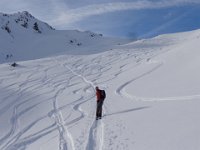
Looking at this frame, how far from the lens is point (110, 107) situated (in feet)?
80.4

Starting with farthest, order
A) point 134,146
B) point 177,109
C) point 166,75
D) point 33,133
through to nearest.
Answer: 1. point 166,75
2. point 33,133
3. point 177,109
4. point 134,146

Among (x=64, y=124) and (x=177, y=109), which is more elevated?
(x=177, y=109)

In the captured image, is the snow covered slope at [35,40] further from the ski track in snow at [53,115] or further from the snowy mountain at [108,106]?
the ski track in snow at [53,115]

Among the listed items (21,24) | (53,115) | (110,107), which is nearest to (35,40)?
(21,24)

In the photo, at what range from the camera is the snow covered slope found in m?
78.7

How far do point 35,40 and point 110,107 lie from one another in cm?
6819

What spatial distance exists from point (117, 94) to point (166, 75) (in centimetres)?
511

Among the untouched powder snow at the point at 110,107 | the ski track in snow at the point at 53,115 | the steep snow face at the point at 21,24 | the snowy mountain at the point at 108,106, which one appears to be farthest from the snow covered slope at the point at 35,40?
the untouched powder snow at the point at 110,107

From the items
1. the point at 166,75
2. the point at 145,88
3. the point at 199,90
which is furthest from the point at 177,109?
the point at 166,75

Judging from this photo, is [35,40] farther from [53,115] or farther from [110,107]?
[110,107]

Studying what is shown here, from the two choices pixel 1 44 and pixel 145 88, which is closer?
pixel 145 88

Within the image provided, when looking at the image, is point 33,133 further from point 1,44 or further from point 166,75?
point 1,44

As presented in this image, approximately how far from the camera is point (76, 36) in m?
98.9

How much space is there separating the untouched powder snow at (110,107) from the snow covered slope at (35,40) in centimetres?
3444
